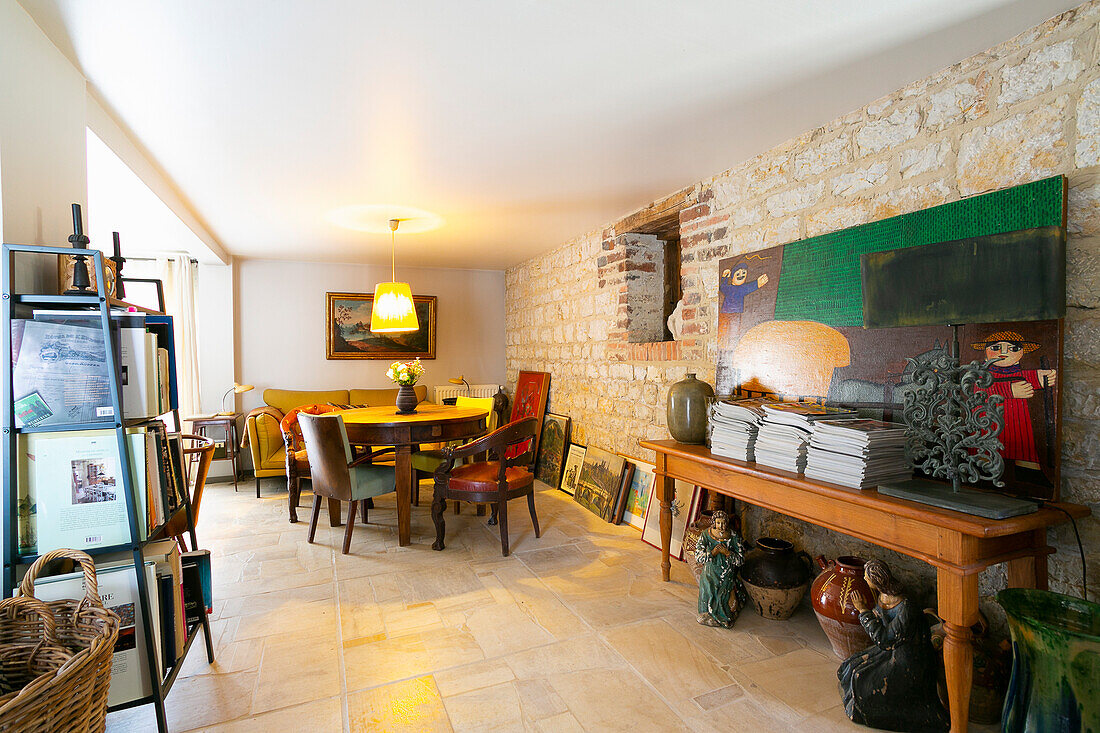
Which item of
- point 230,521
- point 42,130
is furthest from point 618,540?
point 42,130

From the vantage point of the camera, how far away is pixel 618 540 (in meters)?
3.68

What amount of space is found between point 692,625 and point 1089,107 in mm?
2394

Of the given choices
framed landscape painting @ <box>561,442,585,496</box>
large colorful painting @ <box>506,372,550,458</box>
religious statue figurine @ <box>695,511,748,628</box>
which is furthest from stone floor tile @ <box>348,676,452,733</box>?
large colorful painting @ <box>506,372,550,458</box>

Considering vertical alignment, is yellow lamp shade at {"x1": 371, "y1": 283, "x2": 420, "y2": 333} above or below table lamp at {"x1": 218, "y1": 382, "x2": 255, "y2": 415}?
above

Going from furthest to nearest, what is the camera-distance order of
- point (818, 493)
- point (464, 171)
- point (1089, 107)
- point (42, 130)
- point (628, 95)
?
point (464, 171) → point (628, 95) → point (818, 493) → point (42, 130) → point (1089, 107)

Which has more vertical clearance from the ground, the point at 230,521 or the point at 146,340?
the point at 146,340

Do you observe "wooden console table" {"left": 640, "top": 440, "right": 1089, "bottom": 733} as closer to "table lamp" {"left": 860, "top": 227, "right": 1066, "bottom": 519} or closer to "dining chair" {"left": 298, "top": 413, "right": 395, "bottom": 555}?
"table lamp" {"left": 860, "top": 227, "right": 1066, "bottom": 519}

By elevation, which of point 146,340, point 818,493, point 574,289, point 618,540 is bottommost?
point 618,540

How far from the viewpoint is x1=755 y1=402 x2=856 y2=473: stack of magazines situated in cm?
→ 220

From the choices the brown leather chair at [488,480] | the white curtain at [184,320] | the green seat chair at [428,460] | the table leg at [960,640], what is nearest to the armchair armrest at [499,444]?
the brown leather chair at [488,480]

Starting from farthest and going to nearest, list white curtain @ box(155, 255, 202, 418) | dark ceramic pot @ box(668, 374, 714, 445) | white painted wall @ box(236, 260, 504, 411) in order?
white painted wall @ box(236, 260, 504, 411) < white curtain @ box(155, 255, 202, 418) < dark ceramic pot @ box(668, 374, 714, 445)

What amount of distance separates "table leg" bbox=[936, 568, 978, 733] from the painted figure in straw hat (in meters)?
0.52

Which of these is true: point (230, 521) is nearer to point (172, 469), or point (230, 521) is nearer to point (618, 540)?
point (172, 469)

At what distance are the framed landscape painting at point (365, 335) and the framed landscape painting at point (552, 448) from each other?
1.99m
